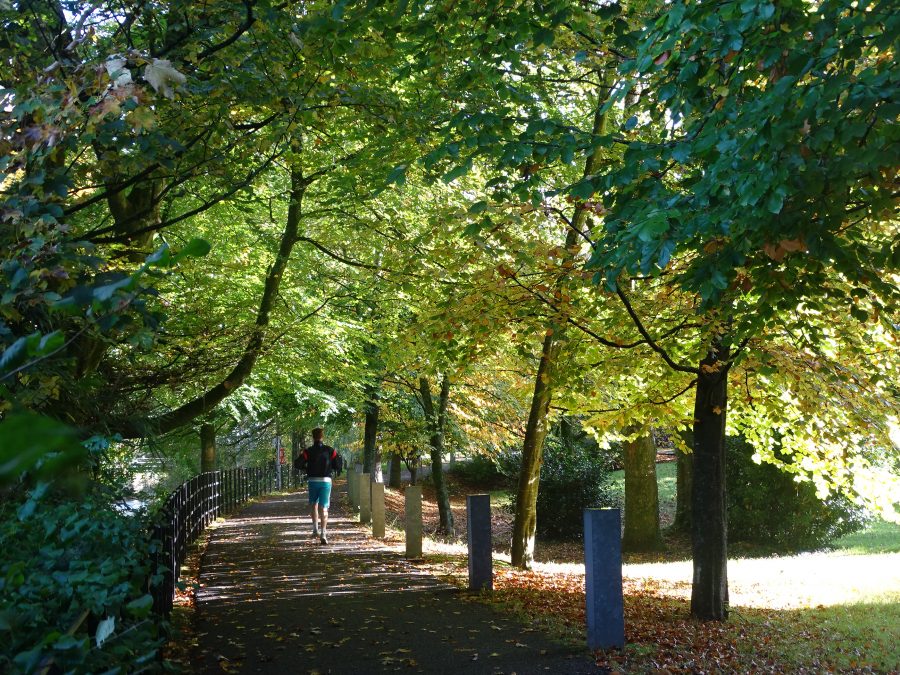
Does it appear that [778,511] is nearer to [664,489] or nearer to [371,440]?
[371,440]

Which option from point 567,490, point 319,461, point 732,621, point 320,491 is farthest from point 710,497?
point 567,490

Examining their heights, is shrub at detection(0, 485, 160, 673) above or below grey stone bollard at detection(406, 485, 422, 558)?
above

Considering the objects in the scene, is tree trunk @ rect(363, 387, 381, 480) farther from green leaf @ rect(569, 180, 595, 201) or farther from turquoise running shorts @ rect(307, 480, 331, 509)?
green leaf @ rect(569, 180, 595, 201)

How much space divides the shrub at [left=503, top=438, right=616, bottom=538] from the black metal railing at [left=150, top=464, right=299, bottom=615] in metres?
8.38

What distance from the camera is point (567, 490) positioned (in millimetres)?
21719

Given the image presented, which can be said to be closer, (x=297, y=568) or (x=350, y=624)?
→ (x=350, y=624)

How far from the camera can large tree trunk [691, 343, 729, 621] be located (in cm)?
862

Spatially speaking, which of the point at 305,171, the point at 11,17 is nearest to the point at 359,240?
the point at 305,171

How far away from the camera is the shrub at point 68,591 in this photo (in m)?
2.24

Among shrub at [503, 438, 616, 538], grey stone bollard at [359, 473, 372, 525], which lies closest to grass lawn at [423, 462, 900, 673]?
grey stone bollard at [359, 473, 372, 525]

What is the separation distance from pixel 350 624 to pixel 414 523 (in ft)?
14.1

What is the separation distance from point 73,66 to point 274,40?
201 centimetres

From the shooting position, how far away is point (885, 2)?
4.31 meters

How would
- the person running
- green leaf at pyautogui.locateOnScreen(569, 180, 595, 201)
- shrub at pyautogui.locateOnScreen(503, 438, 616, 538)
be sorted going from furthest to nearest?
shrub at pyautogui.locateOnScreen(503, 438, 616, 538) → the person running → green leaf at pyautogui.locateOnScreen(569, 180, 595, 201)
